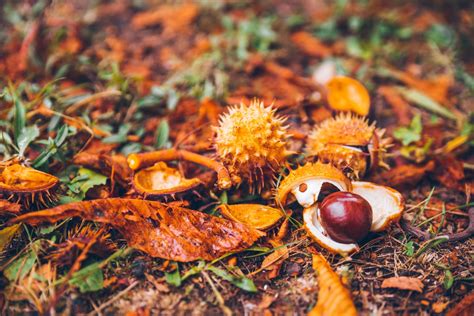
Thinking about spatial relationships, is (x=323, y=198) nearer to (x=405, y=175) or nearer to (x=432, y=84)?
(x=405, y=175)

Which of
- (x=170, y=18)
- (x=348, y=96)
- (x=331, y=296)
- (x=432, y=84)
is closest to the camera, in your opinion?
(x=331, y=296)

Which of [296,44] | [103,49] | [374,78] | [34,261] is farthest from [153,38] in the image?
[34,261]

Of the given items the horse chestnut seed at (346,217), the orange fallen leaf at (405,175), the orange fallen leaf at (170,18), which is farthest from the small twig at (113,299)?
the orange fallen leaf at (170,18)

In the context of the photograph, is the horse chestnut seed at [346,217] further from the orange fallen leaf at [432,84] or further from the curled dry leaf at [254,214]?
the orange fallen leaf at [432,84]

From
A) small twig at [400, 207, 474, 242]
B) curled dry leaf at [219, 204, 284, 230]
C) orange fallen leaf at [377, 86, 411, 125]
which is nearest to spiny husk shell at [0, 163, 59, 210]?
curled dry leaf at [219, 204, 284, 230]

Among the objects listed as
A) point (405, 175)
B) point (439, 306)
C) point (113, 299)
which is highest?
point (113, 299)

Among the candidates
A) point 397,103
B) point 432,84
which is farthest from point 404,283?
point 432,84

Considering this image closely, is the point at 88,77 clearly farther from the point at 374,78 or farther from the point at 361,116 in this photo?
the point at 374,78

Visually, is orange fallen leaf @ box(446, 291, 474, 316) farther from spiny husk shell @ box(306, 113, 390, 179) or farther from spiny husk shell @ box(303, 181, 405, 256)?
spiny husk shell @ box(306, 113, 390, 179)
